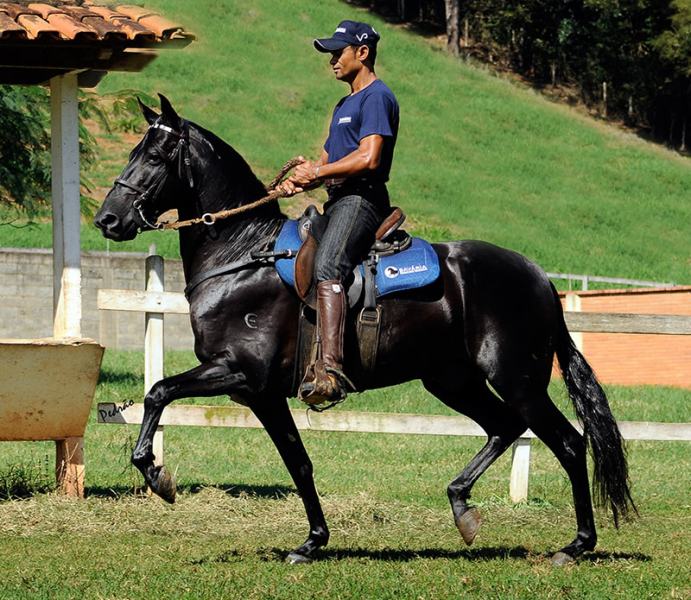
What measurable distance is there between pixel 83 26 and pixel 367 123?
272 centimetres

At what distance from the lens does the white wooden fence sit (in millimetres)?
9586

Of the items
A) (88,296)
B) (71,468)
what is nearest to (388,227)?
(71,468)

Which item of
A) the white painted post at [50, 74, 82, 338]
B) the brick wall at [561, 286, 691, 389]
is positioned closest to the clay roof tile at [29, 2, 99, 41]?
the white painted post at [50, 74, 82, 338]

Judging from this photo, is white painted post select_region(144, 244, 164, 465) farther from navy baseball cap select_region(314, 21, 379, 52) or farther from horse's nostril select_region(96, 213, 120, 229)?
navy baseball cap select_region(314, 21, 379, 52)

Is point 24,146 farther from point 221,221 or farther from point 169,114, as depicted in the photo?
point 221,221

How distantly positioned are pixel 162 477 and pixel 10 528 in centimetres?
200

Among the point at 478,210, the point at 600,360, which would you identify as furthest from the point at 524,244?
the point at 600,360

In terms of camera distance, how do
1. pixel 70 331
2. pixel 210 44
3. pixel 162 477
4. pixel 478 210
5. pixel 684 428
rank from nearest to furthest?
pixel 162 477 < pixel 70 331 < pixel 684 428 < pixel 478 210 < pixel 210 44

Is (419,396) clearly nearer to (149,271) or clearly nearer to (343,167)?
(149,271)

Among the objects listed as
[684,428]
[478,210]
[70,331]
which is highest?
[70,331]

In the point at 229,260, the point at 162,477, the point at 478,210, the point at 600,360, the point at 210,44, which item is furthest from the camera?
the point at 210,44

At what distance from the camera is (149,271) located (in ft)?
32.6

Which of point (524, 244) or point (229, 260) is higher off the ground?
point (229, 260)

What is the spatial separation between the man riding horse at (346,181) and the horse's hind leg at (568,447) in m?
1.21
